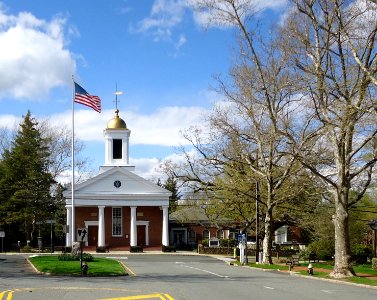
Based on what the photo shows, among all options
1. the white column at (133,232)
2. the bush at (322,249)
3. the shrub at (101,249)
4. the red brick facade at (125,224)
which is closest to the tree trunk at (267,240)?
the bush at (322,249)

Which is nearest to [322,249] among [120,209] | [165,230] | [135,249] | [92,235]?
[165,230]

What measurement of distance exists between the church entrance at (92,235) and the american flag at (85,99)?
32.2 m

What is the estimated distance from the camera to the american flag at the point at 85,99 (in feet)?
128

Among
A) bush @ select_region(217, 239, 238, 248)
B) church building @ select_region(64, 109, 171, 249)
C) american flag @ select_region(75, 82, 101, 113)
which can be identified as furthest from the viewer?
bush @ select_region(217, 239, 238, 248)

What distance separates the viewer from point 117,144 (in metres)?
73.8

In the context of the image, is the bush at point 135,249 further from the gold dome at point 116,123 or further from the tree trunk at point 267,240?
the tree trunk at point 267,240

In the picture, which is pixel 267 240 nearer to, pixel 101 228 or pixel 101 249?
pixel 101 249

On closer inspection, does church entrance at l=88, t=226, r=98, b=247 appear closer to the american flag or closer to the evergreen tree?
the evergreen tree

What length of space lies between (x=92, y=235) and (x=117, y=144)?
1198cm

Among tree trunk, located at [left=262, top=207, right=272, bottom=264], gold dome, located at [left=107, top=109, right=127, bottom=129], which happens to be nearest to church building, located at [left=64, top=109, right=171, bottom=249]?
gold dome, located at [left=107, top=109, right=127, bottom=129]

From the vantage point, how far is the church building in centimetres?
6750

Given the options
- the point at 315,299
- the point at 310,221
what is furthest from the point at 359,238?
the point at 315,299

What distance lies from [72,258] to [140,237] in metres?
32.5

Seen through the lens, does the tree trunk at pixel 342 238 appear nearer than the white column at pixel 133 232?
Yes
